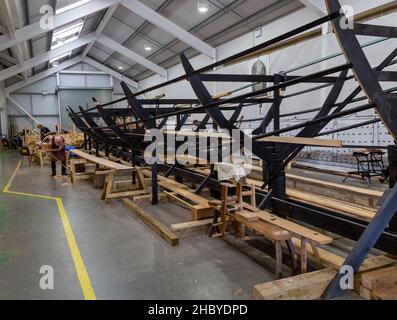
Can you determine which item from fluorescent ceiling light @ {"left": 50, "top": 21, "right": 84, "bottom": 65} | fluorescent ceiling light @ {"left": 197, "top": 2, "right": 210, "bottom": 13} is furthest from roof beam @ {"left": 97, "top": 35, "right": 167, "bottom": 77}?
fluorescent ceiling light @ {"left": 197, "top": 2, "right": 210, "bottom": 13}

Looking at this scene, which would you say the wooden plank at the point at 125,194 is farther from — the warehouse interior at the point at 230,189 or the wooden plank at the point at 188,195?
the wooden plank at the point at 188,195

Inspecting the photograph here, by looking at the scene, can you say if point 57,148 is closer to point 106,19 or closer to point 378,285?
point 378,285

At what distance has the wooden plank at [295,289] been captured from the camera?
1.98 metres

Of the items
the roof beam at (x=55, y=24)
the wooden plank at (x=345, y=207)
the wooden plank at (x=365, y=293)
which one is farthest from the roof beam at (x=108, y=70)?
the wooden plank at (x=365, y=293)

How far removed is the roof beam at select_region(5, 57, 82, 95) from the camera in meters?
19.6

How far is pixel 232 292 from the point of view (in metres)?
2.26

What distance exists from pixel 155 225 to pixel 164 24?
924 cm

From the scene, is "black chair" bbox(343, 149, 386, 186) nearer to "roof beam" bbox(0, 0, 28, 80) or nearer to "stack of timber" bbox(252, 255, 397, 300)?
"stack of timber" bbox(252, 255, 397, 300)

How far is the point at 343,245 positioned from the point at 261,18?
8.22 m

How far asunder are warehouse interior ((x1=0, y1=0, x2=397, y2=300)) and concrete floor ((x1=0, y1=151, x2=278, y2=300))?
18mm

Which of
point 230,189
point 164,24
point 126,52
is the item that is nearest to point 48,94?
point 126,52

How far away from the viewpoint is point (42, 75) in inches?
795
